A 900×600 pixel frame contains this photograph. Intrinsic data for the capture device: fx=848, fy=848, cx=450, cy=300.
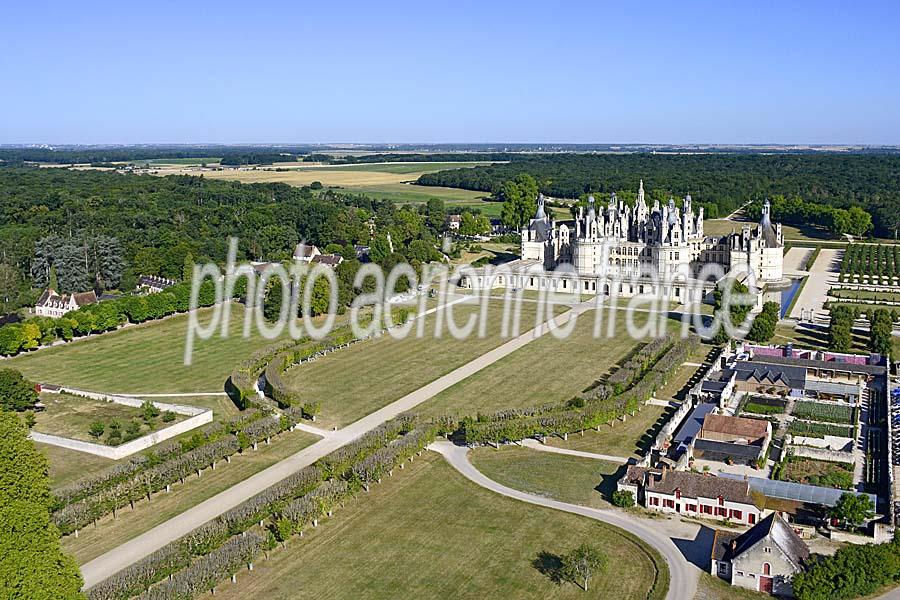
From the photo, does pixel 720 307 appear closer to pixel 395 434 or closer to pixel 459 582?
pixel 395 434

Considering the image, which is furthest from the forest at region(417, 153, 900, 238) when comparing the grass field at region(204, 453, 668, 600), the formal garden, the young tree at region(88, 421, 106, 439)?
the young tree at region(88, 421, 106, 439)

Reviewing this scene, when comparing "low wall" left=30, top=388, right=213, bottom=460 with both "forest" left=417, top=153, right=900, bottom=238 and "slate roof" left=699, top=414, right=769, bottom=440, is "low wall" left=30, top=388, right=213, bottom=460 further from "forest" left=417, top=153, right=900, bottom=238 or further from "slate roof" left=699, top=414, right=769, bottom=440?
"forest" left=417, top=153, right=900, bottom=238

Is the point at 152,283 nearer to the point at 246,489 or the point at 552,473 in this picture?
the point at 246,489

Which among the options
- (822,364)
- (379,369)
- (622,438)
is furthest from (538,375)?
(822,364)

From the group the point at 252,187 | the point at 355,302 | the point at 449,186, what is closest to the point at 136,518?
the point at 355,302

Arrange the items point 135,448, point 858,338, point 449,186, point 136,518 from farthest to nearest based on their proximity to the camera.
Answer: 1. point 449,186
2. point 858,338
3. point 135,448
4. point 136,518

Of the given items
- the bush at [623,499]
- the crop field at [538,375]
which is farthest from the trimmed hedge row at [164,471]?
the bush at [623,499]
